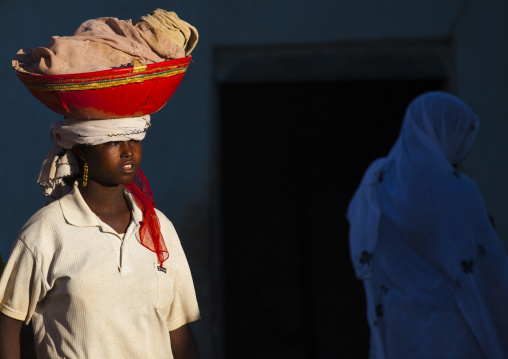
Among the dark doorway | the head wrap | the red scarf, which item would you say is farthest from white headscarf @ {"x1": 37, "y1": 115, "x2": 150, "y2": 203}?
the dark doorway

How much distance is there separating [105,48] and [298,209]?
12.5ft

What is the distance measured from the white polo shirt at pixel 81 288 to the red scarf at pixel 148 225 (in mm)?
43

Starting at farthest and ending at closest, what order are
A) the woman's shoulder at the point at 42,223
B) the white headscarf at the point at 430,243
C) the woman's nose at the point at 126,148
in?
the white headscarf at the point at 430,243 < the woman's nose at the point at 126,148 < the woman's shoulder at the point at 42,223

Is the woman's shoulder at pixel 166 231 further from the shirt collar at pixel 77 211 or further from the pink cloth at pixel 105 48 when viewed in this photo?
the pink cloth at pixel 105 48

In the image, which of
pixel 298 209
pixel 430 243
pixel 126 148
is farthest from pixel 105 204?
pixel 298 209

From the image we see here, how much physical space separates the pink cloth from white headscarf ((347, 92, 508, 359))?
2.06 m

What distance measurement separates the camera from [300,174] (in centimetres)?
617

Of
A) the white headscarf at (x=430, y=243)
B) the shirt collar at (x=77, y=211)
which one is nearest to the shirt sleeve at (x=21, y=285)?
the shirt collar at (x=77, y=211)

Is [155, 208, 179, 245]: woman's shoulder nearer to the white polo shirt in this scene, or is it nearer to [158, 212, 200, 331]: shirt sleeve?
[158, 212, 200, 331]: shirt sleeve

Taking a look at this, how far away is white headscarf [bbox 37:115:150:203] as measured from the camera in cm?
255

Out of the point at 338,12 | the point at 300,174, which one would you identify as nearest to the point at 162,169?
the point at 300,174

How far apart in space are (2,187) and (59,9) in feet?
4.39

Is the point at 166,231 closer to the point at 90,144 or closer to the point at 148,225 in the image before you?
the point at 148,225

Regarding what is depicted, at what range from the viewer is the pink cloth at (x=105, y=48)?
2.44 meters
